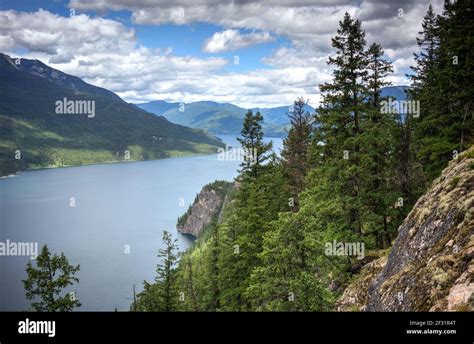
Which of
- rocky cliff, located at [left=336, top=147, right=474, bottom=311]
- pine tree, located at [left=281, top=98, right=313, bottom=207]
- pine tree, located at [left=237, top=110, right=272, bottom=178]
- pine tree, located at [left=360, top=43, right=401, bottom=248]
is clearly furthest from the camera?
pine tree, located at [left=281, top=98, right=313, bottom=207]

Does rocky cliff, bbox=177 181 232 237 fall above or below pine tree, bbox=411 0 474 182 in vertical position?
below

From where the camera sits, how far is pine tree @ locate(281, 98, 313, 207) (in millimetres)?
36506

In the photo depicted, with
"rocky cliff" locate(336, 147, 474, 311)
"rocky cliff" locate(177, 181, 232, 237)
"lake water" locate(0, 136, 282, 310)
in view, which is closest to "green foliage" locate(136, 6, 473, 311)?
"rocky cliff" locate(336, 147, 474, 311)

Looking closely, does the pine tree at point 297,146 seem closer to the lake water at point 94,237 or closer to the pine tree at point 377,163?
the lake water at point 94,237

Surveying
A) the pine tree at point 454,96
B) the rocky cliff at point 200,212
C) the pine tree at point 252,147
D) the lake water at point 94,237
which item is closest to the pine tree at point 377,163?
the pine tree at point 454,96

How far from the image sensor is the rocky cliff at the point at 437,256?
7.93 meters

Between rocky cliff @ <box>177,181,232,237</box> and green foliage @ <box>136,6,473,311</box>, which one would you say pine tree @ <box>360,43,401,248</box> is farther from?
rocky cliff @ <box>177,181,232,237</box>

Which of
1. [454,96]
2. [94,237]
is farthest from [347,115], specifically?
[94,237]

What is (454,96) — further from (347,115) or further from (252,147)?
(252,147)

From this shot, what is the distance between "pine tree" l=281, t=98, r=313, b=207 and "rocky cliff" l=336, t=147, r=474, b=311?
20.6m

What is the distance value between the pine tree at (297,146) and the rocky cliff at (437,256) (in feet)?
Answer: 67.7

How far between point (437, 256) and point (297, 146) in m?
28.6
